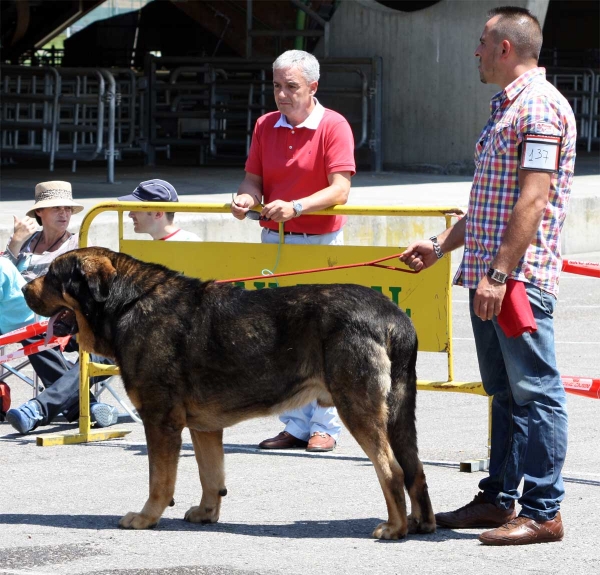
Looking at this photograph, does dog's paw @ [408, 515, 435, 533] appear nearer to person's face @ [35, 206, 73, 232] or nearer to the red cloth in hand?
the red cloth in hand

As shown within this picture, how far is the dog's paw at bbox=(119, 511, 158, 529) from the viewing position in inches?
206

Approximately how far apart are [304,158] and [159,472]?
2.14 metres

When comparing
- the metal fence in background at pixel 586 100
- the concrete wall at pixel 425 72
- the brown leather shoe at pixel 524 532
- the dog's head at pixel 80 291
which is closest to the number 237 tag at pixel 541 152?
the brown leather shoe at pixel 524 532

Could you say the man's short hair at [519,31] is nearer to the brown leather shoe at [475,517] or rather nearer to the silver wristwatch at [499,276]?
the silver wristwatch at [499,276]

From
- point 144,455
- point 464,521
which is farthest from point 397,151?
point 464,521

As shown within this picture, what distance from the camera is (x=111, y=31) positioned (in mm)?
36781

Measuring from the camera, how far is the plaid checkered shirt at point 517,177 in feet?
15.4

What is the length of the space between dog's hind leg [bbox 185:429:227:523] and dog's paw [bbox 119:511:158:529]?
0.71 feet

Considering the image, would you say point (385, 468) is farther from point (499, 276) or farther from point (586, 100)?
point (586, 100)

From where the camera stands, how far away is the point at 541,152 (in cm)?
462

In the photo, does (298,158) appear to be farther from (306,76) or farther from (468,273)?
(468,273)

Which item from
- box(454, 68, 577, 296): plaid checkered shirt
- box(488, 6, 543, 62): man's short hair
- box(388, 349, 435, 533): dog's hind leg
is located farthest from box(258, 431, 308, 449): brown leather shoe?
box(488, 6, 543, 62): man's short hair

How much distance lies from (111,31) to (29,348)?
3095cm

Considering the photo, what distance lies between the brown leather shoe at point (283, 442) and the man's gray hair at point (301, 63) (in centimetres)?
198
